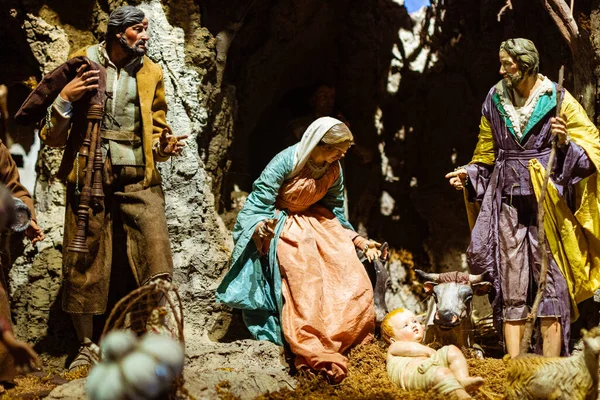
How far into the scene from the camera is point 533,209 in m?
6.28

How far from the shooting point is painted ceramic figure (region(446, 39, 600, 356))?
6133 mm

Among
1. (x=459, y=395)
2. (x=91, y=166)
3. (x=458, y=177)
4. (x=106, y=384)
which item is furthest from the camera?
(x=458, y=177)

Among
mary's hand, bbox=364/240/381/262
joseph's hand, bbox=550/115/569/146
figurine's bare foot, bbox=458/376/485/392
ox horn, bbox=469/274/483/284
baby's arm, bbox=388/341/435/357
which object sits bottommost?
figurine's bare foot, bbox=458/376/485/392

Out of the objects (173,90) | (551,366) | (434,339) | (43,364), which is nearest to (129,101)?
(173,90)

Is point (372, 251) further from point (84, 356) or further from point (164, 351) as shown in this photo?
point (164, 351)

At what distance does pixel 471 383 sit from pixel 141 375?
1.95m

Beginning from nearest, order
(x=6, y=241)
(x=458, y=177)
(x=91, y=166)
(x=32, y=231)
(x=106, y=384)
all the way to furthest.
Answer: (x=106, y=384)
(x=32, y=231)
(x=91, y=166)
(x=6, y=241)
(x=458, y=177)

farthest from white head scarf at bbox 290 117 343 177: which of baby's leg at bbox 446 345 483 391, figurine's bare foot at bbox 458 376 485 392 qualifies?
figurine's bare foot at bbox 458 376 485 392

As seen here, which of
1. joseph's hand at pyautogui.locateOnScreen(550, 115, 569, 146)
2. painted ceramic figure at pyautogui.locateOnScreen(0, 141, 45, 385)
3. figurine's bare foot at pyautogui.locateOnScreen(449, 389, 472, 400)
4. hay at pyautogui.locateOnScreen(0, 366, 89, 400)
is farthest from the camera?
joseph's hand at pyautogui.locateOnScreen(550, 115, 569, 146)

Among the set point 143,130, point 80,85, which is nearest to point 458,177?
point 143,130

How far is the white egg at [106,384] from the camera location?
3906mm

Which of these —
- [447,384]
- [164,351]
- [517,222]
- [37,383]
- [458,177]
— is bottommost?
[37,383]

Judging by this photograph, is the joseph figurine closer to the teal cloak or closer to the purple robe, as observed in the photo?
the teal cloak

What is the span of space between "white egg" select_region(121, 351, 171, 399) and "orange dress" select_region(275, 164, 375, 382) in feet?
6.02
